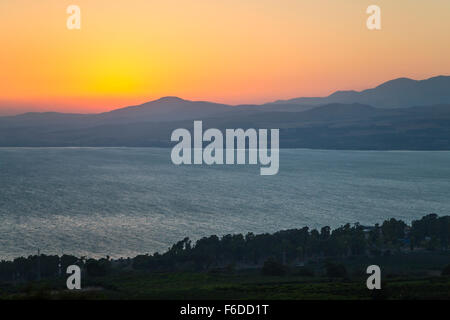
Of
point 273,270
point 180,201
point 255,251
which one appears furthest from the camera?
point 180,201

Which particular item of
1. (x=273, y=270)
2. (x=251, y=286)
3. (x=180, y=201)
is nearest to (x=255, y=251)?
(x=273, y=270)

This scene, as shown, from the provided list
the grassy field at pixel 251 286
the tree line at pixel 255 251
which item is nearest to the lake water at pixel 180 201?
the tree line at pixel 255 251

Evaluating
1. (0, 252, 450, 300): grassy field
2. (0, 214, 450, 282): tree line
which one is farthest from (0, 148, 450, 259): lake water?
(0, 252, 450, 300): grassy field

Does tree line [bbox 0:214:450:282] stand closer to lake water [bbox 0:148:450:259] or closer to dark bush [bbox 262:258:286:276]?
dark bush [bbox 262:258:286:276]

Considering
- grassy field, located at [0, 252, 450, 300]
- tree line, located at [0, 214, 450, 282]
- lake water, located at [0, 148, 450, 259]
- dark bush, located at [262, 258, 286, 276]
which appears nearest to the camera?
grassy field, located at [0, 252, 450, 300]

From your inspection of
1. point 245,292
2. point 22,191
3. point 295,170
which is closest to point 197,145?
point 295,170

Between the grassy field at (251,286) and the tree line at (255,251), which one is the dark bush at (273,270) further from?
the tree line at (255,251)

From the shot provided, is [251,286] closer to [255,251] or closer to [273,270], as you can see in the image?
[273,270]

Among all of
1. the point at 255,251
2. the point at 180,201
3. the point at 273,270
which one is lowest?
the point at 255,251
